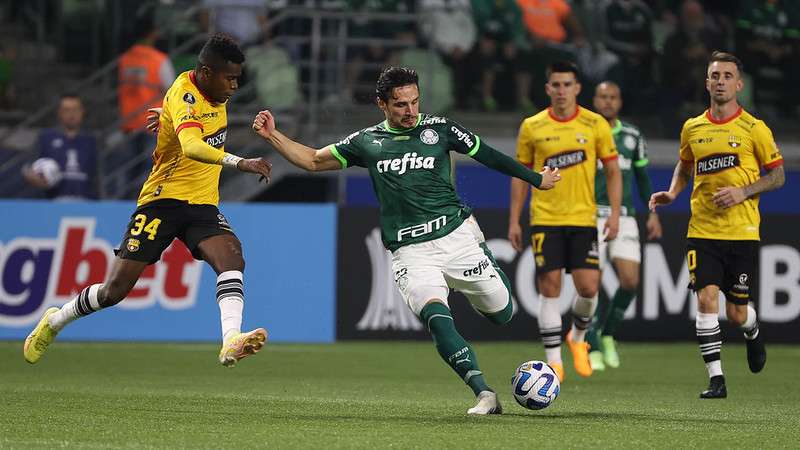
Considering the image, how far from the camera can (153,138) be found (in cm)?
1831

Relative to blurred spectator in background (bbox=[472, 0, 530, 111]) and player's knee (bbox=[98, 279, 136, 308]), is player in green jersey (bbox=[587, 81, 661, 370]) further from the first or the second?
blurred spectator in background (bbox=[472, 0, 530, 111])

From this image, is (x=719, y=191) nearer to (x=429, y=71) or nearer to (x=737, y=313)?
(x=737, y=313)

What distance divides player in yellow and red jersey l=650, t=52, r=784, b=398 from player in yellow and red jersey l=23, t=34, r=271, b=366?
3.24 meters

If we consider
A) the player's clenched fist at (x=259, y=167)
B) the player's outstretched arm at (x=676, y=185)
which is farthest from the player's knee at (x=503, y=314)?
the player's outstretched arm at (x=676, y=185)

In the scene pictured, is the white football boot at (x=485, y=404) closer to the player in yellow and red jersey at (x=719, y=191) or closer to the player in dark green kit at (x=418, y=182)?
the player in dark green kit at (x=418, y=182)

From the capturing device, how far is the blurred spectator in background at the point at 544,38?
20.9 metres

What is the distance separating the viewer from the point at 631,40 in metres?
21.8

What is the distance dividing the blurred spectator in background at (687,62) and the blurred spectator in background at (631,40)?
0.27m

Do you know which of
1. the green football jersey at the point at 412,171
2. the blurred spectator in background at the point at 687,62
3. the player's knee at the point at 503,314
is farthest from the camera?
the blurred spectator in background at the point at 687,62

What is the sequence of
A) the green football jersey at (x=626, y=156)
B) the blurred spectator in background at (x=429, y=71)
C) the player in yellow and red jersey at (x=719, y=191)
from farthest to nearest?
the blurred spectator in background at (x=429, y=71), the green football jersey at (x=626, y=156), the player in yellow and red jersey at (x=719, y=191)

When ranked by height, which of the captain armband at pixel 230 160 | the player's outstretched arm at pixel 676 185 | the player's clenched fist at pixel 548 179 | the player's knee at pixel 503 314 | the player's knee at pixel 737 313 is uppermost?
the captain armband at pixel 230 160

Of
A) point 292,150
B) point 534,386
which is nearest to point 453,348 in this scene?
point 534,386

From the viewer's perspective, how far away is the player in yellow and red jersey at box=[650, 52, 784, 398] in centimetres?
1098

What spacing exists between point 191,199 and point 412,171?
5.48ft
